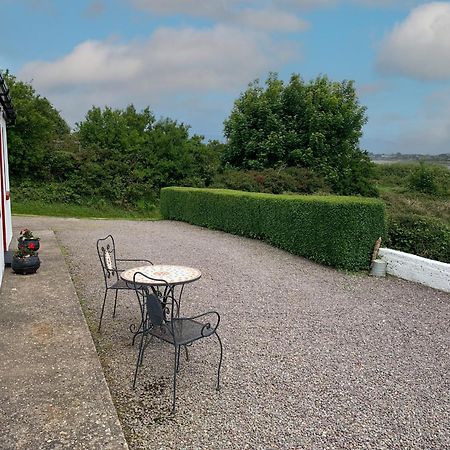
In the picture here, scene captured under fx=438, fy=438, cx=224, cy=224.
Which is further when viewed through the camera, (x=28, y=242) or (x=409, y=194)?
(x=409, y=194)

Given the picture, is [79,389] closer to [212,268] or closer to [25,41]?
[212,268]

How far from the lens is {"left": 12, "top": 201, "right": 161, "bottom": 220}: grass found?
17781 mm

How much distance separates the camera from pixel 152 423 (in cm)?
297

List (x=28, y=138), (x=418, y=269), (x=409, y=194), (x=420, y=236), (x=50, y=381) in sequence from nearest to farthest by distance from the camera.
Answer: (x=50, y=381) < (x=418, y=269) < (x=420, y=236) < (x=409, y=194) < (x=28, y=138)

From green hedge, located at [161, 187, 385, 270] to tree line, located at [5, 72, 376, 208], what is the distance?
19.1 ft

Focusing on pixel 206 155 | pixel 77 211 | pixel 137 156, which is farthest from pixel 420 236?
pixel 206 155

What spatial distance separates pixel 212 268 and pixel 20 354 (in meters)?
4.52

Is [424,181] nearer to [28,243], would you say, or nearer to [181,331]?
[28,243]

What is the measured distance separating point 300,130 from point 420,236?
43.9 ft

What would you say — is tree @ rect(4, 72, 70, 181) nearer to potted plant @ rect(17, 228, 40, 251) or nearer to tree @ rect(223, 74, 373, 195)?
tree @ rect(223, 74, 373, 195)

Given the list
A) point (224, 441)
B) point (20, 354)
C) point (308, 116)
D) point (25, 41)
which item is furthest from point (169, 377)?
point (308, 116)

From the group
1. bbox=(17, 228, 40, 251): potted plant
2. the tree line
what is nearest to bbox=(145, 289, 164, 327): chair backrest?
bbox=(17, 228, 40, 251): potted plant

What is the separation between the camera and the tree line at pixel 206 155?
61.8 ft

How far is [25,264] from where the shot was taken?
5941 millimetres
